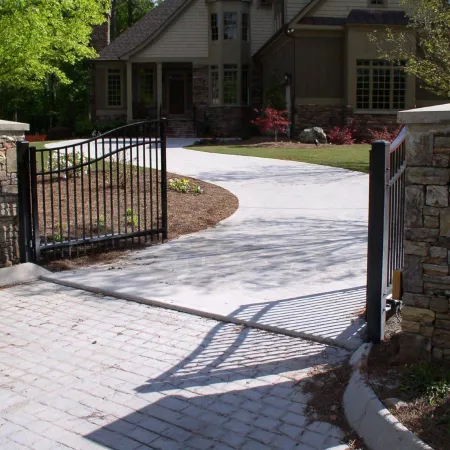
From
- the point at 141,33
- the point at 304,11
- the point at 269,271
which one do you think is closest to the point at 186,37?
the point at 141,33

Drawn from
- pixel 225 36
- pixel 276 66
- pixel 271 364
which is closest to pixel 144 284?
pixel 271 364

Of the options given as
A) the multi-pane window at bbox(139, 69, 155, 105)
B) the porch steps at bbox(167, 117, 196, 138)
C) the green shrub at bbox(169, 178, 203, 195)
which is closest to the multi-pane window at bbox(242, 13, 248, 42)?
the porch steps at bbox(167, 117, 196, 138)

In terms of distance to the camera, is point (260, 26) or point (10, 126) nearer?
point (10, 126)

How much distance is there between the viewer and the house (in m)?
26.3

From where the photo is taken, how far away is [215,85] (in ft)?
106

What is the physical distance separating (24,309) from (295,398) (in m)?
3.26

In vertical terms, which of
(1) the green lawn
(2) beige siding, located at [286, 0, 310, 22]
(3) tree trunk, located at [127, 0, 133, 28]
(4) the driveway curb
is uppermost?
(3) tree trunk, located at [127, 0, 133, 28]

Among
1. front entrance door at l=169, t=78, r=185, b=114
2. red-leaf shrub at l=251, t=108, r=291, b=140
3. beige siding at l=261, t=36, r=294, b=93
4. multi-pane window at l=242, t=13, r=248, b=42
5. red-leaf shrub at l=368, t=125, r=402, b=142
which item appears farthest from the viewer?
front entrance door at l=169, t=78, r=185, b=114

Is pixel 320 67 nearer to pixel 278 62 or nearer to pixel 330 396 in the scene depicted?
pixel 278 62

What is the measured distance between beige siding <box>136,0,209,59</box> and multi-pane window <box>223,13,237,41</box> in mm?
923

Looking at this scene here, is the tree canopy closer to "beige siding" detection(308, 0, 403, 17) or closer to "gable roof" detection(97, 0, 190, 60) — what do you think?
"beige siding" detection(308, 0, 403, 17)

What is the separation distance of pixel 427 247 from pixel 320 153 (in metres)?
17.1

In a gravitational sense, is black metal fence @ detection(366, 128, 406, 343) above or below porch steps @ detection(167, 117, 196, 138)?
below

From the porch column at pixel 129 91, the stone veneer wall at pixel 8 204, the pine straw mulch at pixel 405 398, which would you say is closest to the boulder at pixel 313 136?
the porch column at pixel 129 91
